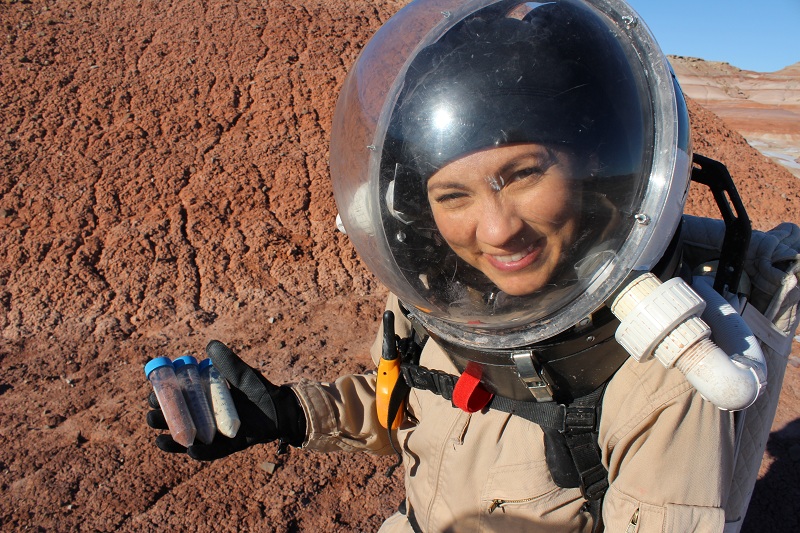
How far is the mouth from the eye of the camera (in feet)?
3.74

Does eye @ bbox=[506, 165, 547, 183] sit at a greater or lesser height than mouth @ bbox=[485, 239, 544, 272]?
greater

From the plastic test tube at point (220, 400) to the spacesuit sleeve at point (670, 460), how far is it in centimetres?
82

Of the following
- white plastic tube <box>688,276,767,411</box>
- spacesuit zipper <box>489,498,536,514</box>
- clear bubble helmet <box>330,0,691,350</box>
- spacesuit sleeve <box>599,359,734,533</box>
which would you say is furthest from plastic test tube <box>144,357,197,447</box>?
white plastic tube <box>688,276,767,411</box>

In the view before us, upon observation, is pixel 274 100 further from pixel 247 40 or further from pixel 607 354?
pixel 607 354

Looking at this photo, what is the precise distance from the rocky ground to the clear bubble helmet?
1262 mm

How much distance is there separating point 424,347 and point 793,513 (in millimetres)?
1678

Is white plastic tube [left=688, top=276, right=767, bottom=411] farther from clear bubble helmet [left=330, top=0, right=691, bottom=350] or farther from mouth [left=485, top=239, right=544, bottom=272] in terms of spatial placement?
mouth [left=485, top=239, right=544, bottom=272]

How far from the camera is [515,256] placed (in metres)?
1.15

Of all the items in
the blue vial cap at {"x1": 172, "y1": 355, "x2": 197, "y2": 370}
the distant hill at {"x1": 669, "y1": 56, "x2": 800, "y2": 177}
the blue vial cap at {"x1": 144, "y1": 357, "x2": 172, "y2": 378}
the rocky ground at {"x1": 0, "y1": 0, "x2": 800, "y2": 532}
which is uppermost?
the blue vial cap at {"x1": 144, "y1": 357, "x2": 172, "y2": 378}

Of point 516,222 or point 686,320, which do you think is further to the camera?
point 516,222

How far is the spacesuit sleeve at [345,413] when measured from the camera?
1.61 metres

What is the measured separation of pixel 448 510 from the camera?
1445 millimetres

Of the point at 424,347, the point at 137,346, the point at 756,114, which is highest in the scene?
the point at 424,347

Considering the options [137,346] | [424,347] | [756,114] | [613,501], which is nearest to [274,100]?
[137,346]
